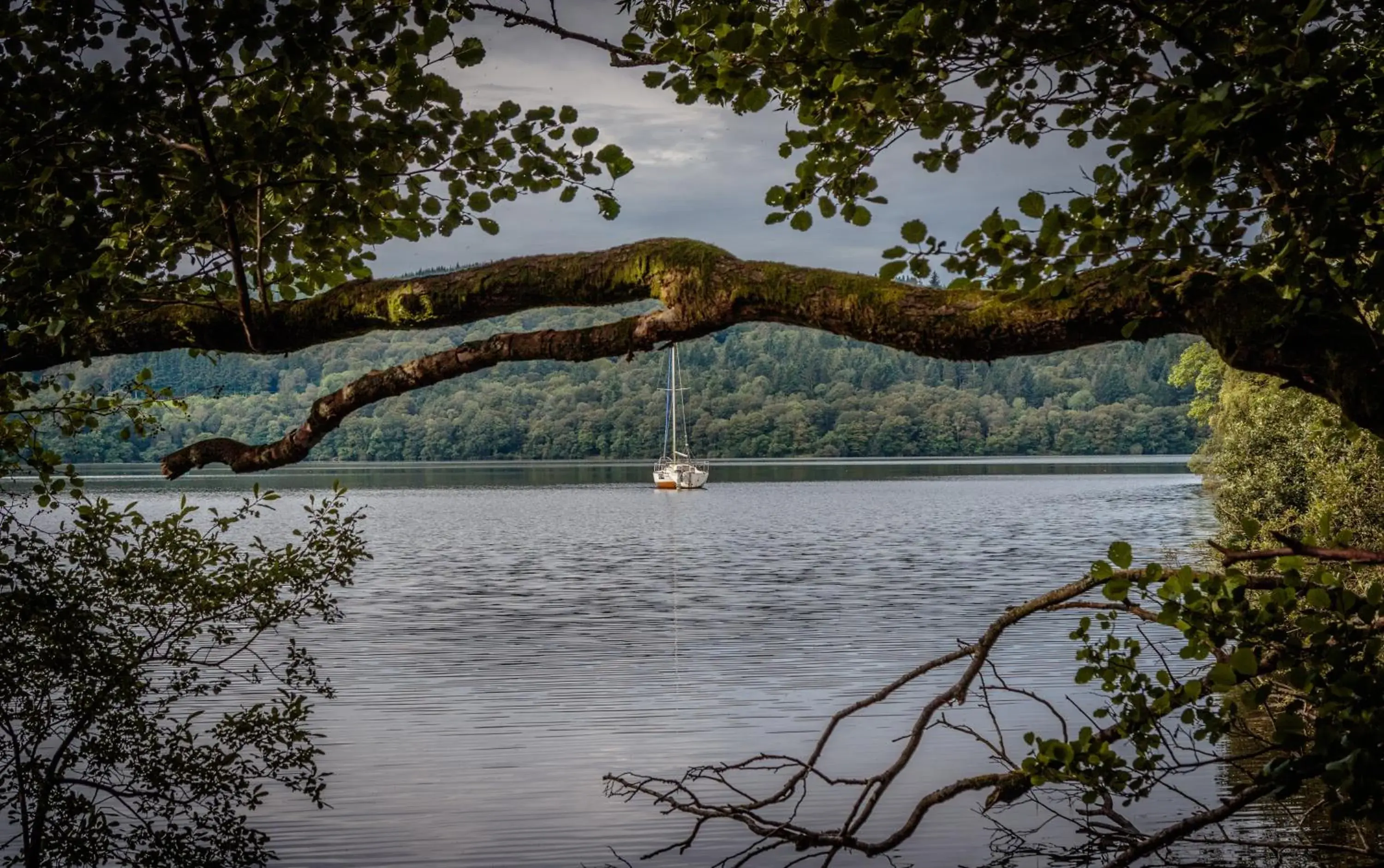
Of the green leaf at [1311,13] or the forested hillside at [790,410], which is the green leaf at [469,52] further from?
the forested hillside at [790,410]

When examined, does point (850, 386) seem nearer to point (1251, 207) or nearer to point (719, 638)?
point (719, 638)

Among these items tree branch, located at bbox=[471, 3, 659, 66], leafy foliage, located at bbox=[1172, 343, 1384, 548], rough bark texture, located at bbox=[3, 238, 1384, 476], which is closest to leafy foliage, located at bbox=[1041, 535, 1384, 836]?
leafy foliage, located at bbox=[1172, 343, 1384, 548]

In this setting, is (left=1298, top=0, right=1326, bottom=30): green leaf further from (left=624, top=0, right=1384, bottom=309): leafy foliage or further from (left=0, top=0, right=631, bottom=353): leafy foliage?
(left=0, top=0, right=631, bottom=353): leafy foliage

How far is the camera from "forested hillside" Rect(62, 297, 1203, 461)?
148500 millimetres

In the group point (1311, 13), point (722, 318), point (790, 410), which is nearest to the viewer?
point (1311, 13)

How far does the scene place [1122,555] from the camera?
3.26 m

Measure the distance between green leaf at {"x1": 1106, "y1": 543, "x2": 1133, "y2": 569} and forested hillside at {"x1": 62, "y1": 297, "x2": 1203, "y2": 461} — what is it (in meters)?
142

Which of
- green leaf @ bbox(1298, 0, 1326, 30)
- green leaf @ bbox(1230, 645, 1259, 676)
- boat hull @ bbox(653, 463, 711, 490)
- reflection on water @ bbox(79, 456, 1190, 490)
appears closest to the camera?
green leaf @ bbox(1298, 0, 1326, 30)

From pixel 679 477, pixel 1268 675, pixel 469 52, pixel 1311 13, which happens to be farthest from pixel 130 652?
pixel 679 477

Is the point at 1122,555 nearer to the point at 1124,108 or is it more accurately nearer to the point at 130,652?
the point at 1124,108

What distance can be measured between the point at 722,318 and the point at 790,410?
5926 inches

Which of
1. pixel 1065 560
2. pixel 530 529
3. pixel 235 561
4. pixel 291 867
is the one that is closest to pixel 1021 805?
pixel 291 867

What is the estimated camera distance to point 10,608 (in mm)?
6191

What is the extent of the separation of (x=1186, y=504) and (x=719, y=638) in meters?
39.7
